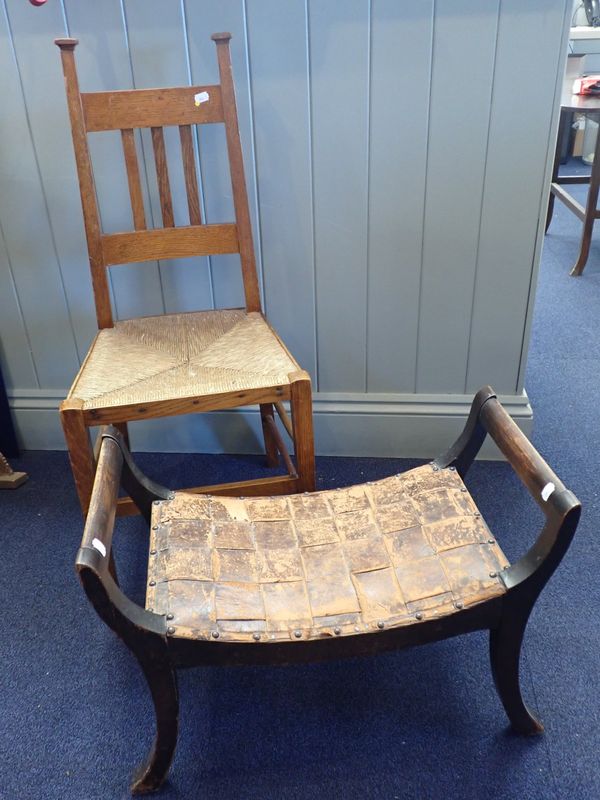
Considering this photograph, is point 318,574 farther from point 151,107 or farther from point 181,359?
point 151,107

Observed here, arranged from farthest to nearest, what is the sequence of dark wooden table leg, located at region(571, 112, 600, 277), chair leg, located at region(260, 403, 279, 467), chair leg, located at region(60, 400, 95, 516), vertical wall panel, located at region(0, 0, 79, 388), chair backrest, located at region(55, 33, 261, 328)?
1. dark wooden table leg, located at region(571, 112, 600, 277)
2. chair leg, located at region(260, 403, 279, 467)
3. vertical wall panel, located at region(0, 0, 79, 388)
4. chair backrest, located at region(55, 33, 261, 328)
5. chair leg, located at region(60, 400, 95, 516)

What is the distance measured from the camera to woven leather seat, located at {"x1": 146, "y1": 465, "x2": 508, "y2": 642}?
105 centimetres

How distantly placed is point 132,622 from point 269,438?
2.95 feet

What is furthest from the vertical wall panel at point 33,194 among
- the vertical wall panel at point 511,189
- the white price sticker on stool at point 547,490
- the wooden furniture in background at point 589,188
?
the wooden furniture in background at point 589,188

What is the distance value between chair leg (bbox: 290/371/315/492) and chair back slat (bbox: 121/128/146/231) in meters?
0.54

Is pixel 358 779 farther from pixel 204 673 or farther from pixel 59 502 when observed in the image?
pixel 59 502

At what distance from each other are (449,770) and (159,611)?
553 mm

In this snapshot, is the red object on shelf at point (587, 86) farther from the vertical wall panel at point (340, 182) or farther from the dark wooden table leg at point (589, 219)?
the vertical wall panel at point (340, 182)

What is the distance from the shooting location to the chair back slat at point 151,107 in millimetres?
1441

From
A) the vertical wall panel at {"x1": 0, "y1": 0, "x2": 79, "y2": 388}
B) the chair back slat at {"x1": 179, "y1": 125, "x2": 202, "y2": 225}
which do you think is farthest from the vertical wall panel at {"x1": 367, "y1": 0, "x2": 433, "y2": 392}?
the vertical wall panel at {"x1": 0, "y1": 0, "x2": 79, "y2": 388}

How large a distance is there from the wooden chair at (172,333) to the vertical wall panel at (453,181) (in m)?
0.44

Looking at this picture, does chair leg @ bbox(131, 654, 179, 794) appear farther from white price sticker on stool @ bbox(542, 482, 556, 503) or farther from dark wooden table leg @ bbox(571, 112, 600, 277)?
dark wooden table leg @ bbox(571, 112, 600, 277)

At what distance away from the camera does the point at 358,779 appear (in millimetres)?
1146

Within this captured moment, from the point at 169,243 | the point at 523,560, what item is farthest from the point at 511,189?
the point at 523,560
